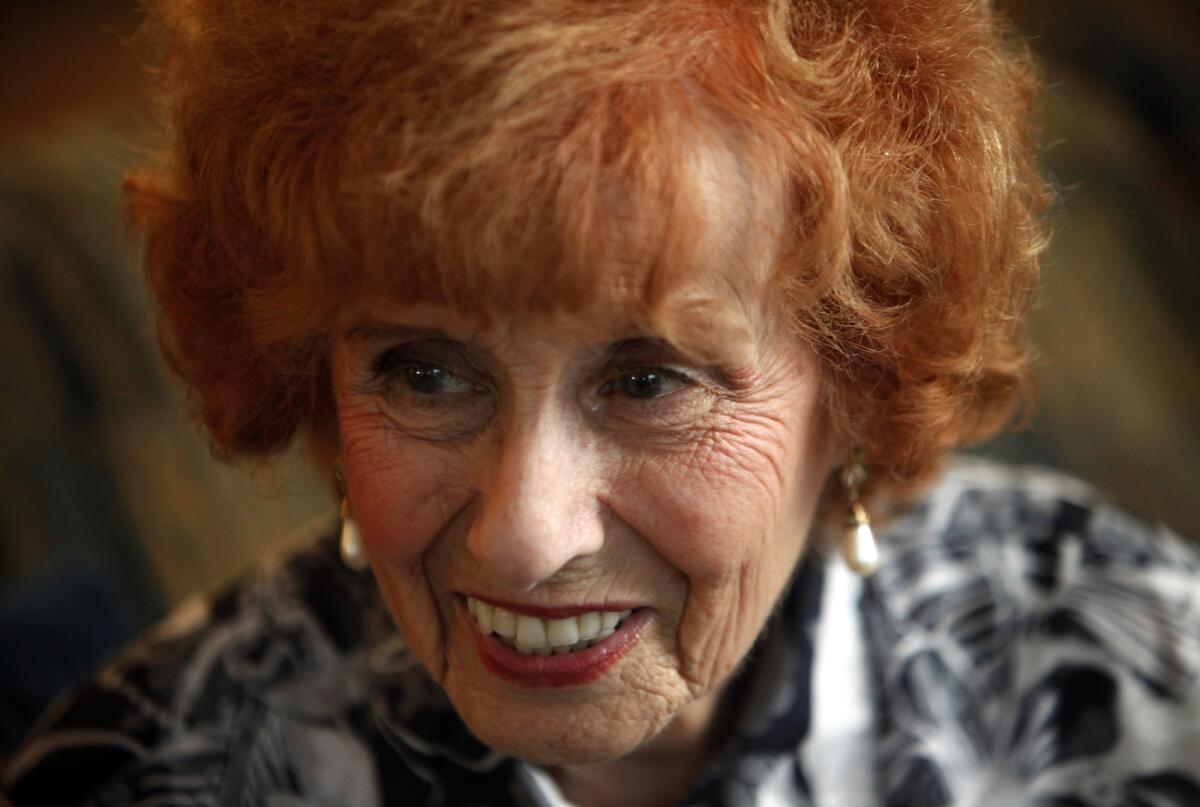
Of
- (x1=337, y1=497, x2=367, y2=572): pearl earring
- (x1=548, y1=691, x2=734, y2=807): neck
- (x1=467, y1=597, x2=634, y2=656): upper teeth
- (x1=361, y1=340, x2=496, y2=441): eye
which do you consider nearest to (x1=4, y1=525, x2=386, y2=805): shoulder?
(x1=337, y1=497, x2=367, y2=572): pearl earring

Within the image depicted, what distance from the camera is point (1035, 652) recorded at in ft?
5.24

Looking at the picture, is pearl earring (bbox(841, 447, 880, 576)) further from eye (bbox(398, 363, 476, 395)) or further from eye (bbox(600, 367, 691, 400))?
A: eye (bbox(398, 363, 476, 395))

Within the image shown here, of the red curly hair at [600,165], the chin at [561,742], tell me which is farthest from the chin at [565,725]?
the red curly hair at [600,165]

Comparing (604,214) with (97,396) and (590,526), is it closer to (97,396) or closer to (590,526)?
(590,526)

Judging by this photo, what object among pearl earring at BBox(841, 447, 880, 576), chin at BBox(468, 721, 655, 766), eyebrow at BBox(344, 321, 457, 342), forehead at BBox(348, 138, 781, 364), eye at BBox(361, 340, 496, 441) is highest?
forehead at BBox(348, 138, 781, 364)

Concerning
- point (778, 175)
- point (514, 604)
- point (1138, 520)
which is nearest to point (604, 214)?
point (778, 175)

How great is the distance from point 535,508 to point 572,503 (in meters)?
0.04

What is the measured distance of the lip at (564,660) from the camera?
45.6 inches

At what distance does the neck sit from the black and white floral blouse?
0.22ft

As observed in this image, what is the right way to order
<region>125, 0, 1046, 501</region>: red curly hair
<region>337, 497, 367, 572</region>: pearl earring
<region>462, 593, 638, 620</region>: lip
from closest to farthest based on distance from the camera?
<region>125, 0, 1046, 501</region>: red curly hair → <region>462, 593, 638, 620</region>: lip → <region>337, 497, 367, 572</region>: pearl earring

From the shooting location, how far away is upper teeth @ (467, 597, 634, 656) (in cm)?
114

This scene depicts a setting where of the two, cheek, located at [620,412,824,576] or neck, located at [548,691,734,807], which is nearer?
cheek, located at [620,412,824,576]

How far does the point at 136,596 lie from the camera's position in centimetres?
235

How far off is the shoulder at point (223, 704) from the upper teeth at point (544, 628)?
0.40 m
